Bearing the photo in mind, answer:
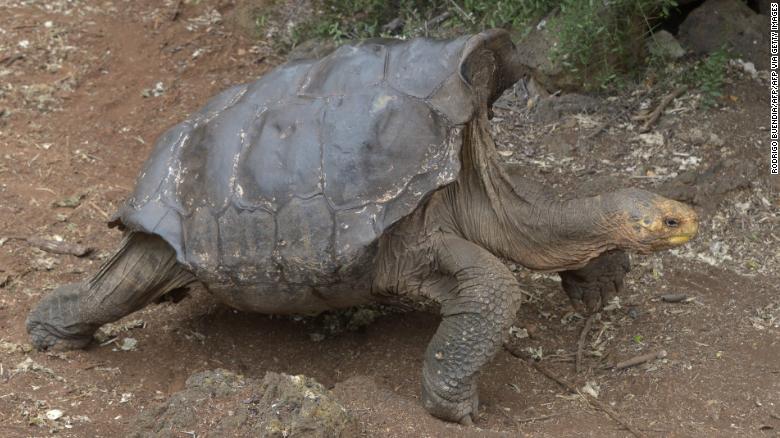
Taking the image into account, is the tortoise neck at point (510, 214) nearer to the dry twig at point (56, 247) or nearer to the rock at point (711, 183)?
the rock at point (711, 183)

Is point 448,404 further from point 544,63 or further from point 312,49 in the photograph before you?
point 312,49

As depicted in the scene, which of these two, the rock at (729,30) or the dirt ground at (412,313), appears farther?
the rock at (729,30)

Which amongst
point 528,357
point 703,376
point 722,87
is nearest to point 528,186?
point 528,357

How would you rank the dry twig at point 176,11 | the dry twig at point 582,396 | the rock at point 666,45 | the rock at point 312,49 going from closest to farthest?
the dry twig at point 582,396 → the rock at point 666,45 → the rock at point 312,49 → the dry twig at point 176,11

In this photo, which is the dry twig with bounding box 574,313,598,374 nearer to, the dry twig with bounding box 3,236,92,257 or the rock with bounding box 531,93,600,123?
the rock with bounding box 531,93,600,123

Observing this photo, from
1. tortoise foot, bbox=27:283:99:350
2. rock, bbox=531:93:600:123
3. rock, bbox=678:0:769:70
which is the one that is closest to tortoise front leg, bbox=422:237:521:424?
tortoise foot, bbox=27:283:99:350

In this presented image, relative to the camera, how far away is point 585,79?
7082 mm

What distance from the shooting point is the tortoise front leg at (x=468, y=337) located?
4.20 metres

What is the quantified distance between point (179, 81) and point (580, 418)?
5284 mm

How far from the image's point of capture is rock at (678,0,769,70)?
7.01 meters

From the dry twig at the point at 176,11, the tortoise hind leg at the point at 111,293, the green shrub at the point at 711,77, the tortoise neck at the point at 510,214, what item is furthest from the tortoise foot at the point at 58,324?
the dry twig at the point at 176,11

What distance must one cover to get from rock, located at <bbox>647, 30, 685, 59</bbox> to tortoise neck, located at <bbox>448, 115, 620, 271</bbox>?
9.59 ft

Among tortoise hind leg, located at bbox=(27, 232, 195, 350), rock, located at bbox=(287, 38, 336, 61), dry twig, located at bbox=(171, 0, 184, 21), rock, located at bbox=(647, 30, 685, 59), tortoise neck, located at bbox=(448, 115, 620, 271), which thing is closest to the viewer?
tortoise neck, located at bbox=(448, 115, 620, 271)

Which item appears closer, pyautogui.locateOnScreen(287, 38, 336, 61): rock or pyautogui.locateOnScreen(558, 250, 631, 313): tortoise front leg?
pyautogui.locateOnScreen(558, 250, 631, 313): tortoise front leg
